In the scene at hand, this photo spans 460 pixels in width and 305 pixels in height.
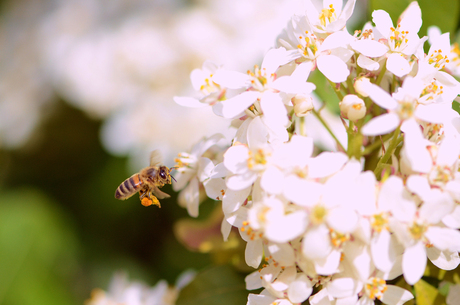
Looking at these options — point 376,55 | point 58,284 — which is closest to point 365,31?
point 376,55

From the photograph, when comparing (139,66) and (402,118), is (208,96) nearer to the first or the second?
(402,118)

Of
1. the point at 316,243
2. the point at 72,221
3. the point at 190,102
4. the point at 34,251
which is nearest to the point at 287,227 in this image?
the point at 316,243

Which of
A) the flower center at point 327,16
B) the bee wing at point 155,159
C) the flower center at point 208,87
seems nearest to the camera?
the flower center at point 327,16

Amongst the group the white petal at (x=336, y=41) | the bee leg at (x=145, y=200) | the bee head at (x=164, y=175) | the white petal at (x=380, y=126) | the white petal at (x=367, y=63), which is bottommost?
the bee leg at (x=145, y=200)

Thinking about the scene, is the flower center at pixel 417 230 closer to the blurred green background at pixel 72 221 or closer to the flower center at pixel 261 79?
the flower center at pixel 261 79

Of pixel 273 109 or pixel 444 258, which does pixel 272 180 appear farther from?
pixel 444 258

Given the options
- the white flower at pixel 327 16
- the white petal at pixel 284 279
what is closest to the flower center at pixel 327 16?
the white flower at pixel 327 16
